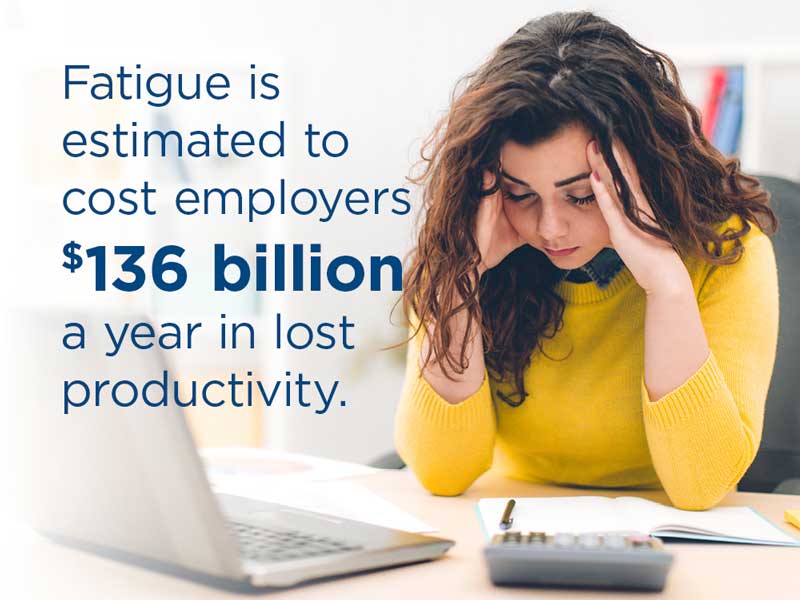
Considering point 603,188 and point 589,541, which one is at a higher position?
point 603,188

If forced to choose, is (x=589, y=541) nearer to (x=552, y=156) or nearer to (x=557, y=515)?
(x=557, y=515)

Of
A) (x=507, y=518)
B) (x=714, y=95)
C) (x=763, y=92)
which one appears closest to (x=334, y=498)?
(x=507, y=518)

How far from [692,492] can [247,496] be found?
48 cm

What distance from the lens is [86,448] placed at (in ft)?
2.42

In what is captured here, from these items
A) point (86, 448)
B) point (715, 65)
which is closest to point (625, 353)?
point (86, 448)

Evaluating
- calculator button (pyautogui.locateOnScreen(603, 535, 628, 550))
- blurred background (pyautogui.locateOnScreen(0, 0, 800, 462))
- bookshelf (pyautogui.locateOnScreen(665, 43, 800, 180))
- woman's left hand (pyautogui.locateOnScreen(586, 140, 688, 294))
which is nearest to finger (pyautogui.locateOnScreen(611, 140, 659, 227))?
woman's left hand (pyautogui.locateOnScreen(586, 140, 688, 294))

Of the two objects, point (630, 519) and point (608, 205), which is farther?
point (608, 205)

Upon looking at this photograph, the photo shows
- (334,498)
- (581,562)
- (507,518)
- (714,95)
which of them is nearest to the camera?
(581,562)

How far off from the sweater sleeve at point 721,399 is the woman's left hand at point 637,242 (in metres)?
0.10

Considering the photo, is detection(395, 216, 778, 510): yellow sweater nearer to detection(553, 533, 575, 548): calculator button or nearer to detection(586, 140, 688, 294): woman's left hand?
detection(586, 140, 688, 294): woman's left hand

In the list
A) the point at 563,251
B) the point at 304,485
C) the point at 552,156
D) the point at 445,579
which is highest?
Answer: the point at 552,156

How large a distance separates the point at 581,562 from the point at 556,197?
1.72 ft

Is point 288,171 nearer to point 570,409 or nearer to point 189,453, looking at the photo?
point 570,409

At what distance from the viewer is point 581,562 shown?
0.71m
